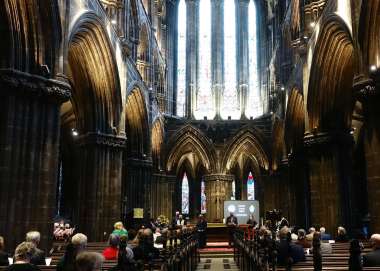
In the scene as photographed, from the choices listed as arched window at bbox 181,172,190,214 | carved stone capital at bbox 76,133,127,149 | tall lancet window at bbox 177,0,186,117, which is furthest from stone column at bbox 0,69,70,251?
arched window at bbox 181,172,190,214

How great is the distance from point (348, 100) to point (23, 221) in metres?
14.4

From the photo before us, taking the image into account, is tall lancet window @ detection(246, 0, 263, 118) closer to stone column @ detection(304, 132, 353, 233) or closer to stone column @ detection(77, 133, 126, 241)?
stone column @ detection(304, 132, 353, 233)

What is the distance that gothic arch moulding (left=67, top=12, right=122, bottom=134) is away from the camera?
19.0 metres

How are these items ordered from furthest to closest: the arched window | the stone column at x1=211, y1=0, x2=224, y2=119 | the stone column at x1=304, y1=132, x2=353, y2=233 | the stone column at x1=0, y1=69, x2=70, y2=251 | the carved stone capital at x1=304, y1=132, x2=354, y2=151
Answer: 1. the arched window
2. the stone column at x1=211, y1=0, x2=224, y2=119
3. the carved stone capital at x1=304, y1=132, x2=354, y2=151
4. the stone column at x1=304, y1=132, x2=353, y2=233
5. the stone column at x1=0, y1=69, x2=70, y2=251

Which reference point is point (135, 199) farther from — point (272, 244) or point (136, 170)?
point (272, 244)

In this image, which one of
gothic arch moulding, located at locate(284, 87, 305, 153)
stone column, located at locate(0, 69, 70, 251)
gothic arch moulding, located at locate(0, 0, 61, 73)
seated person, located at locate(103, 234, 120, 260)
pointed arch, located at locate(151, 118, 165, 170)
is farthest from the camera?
pointed arch, located at locate(151, 118, 165, 170)

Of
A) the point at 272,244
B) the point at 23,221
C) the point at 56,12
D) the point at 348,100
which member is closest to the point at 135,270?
the point at 272,244

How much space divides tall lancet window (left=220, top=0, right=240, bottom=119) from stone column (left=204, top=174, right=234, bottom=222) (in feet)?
16.2

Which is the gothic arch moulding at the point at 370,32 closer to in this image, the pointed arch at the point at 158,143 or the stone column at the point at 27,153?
the stone column at the point at 27,153

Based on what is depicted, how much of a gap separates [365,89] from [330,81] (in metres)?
6.85

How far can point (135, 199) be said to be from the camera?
27.2 meters

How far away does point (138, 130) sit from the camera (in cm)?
2748

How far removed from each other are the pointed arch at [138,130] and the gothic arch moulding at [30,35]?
42.1 feet

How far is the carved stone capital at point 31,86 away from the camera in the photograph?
1236cm
